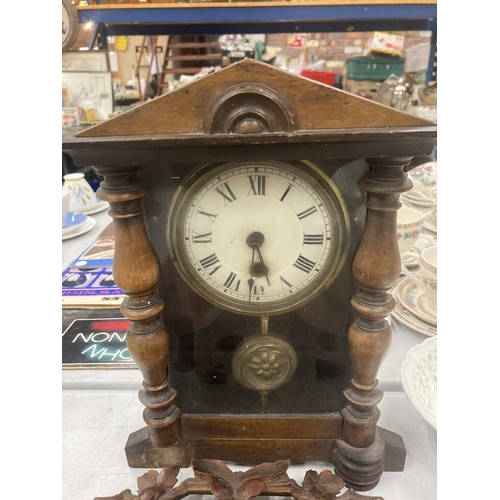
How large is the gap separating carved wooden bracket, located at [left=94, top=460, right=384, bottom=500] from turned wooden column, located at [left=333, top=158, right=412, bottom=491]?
45 mm

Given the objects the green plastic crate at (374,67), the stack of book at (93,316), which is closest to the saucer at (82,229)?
the stack of book at (93,316)

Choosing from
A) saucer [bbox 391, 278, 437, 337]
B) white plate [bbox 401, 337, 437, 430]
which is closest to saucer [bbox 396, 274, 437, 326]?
saucer [bbox 391, 278, 437, 337]

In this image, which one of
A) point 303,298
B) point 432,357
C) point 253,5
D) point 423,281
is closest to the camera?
point 303,298

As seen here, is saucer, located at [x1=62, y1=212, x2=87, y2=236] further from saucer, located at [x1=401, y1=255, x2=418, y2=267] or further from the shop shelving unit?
saucer, located at [x1=401, y1=255, x2=418, y2=267]

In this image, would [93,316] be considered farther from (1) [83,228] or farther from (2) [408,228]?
(2) [408,228]

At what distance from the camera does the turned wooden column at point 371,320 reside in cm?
47

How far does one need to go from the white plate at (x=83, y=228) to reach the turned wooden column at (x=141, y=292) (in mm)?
807

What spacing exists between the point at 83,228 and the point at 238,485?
3.21ft

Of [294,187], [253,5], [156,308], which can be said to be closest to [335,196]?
[294,187]

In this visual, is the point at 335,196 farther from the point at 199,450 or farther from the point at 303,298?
the point at 199,450

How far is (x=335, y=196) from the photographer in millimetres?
510

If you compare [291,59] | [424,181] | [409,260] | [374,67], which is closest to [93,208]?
[409,260]

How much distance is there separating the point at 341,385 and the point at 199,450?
219 mm

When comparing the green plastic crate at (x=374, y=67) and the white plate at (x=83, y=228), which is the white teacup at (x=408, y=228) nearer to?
the white plate at (x=83, y=228)
